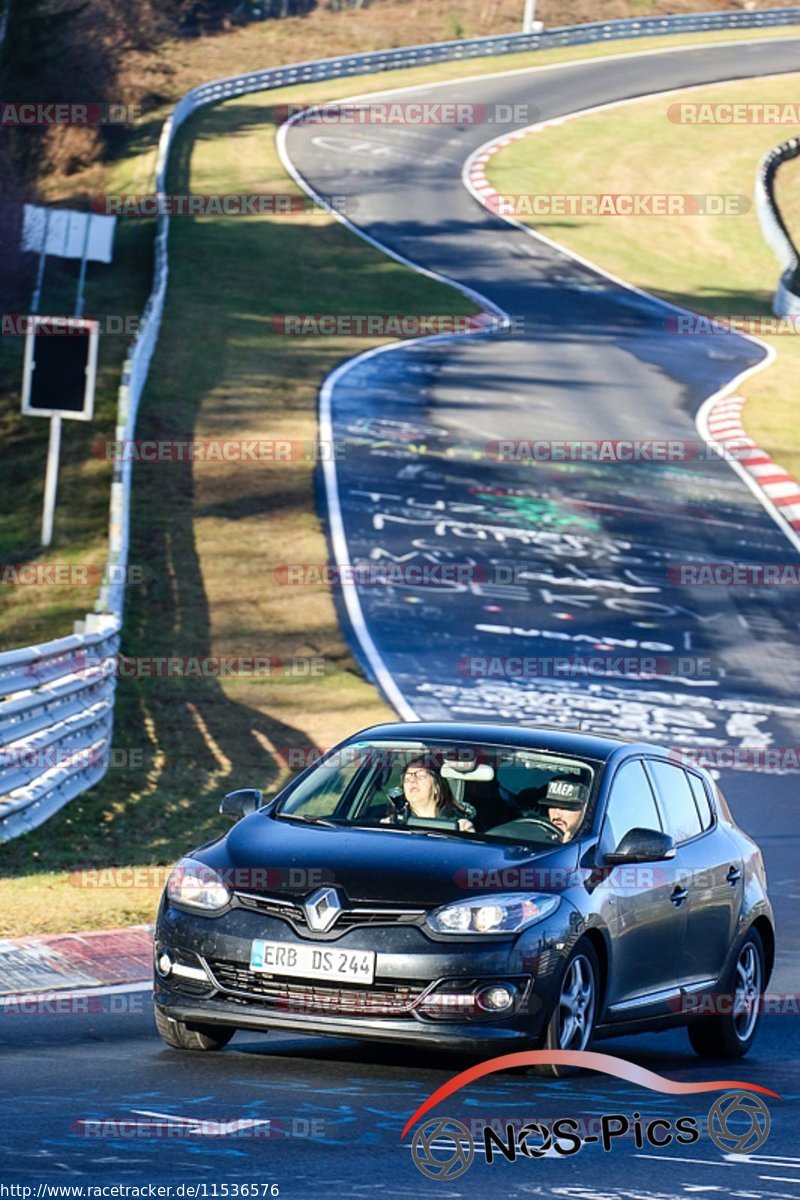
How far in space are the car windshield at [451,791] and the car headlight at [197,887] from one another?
2.22 ft

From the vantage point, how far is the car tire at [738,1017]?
32.4 ft

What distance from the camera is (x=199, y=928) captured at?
852 cm

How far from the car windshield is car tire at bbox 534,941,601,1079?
2.20ft

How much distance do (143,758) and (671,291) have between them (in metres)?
37.4

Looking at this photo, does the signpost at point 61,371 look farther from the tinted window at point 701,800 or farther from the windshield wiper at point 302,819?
the windshield wiper at point 302,819

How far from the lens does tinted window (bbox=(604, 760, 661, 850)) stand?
9.37 metres

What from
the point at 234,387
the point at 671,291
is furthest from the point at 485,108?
the point at 234,387

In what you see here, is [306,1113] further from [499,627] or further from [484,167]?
[484,167]

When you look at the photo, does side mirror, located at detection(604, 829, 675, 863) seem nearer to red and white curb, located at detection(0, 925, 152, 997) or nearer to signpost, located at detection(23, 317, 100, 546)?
red and white curb, located at detection(0, 925, 152, 997)

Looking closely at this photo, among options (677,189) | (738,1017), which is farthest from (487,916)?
(677,189)

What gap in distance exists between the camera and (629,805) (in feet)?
31.6

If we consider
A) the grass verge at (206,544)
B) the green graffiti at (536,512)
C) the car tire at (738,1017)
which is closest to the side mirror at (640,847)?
the car tire at (738,1017)

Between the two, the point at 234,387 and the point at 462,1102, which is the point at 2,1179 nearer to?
the point at 462,1102

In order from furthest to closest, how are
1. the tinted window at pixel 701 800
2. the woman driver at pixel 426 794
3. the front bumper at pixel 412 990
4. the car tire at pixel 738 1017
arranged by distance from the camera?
the tinted window at pixel 701 800
the car tire at pixel 738 1017
the woman driver at pixel 426 794
the front bumper at pixel 412 990
